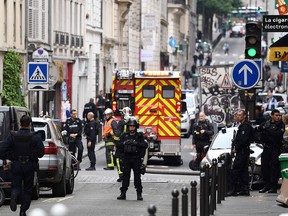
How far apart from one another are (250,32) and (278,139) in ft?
7.48

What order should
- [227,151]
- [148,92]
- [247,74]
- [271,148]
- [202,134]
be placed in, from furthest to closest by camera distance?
[148,92], [202,134], [227,151], [247,74], [271,148]

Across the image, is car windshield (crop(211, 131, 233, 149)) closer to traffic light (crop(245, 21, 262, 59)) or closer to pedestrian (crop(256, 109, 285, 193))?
pedestrian (crop(256, 109, 285, 193))

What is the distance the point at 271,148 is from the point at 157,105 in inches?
469

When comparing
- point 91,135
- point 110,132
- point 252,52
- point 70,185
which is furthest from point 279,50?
point 91,135

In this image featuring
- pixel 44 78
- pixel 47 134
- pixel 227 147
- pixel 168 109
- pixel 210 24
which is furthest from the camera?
pixel 210 24

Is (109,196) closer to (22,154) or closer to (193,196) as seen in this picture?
(22,154)

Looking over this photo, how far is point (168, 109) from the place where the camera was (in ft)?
121

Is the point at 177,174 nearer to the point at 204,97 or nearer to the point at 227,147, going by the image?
the point at 227,147

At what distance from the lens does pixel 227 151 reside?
95.7 feet

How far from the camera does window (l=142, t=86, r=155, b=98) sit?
37.2 meters

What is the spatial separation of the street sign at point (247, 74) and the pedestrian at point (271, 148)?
28.5 inches

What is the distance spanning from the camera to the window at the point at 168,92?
37000 millimetres

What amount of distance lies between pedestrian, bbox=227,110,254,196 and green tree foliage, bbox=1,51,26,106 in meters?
18.4

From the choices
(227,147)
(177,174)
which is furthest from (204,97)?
(227,147)
